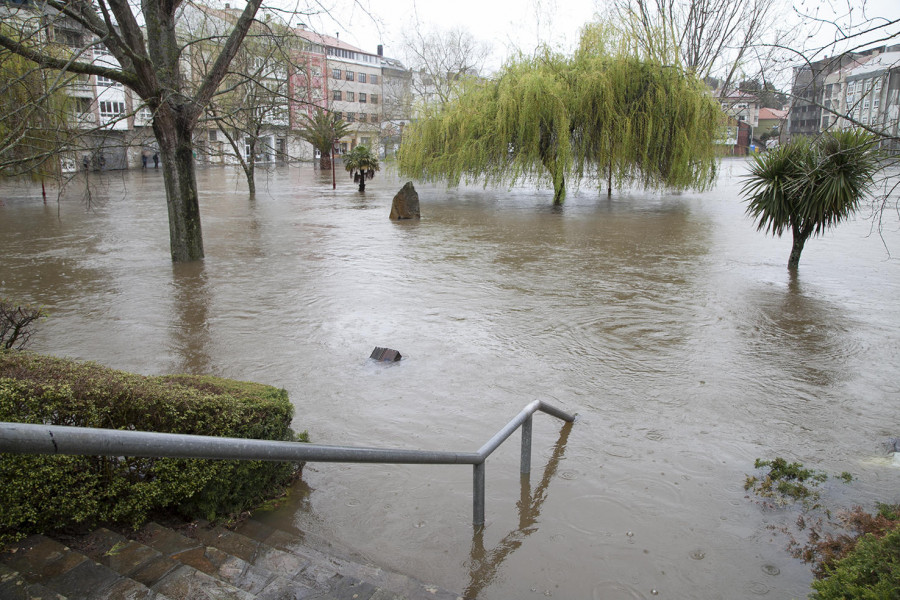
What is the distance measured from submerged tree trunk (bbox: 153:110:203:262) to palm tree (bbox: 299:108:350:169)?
88.4 feet

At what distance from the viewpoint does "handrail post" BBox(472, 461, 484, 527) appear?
3.51 meters

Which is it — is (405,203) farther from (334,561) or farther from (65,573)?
(65,573)

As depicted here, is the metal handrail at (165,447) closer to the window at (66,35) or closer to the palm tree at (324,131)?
the window at (66,35)

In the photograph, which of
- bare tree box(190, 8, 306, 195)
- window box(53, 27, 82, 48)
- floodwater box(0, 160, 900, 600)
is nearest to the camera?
floodwater box(0, 160, 900, 600)

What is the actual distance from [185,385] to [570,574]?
2.30 meters

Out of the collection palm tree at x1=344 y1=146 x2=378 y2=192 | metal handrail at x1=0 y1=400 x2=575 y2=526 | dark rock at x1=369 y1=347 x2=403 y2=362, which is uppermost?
palm tree at x1=344 y1=146 x2=378 y2=192

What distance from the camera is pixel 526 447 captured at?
4.21m

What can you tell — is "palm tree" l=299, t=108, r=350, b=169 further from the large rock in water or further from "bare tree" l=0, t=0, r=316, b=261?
"bare tree" l=0, t=0, r=316, b=261

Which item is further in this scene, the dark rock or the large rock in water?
the large rock in water

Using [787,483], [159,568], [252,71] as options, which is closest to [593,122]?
[252,71]

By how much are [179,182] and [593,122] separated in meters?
12.9

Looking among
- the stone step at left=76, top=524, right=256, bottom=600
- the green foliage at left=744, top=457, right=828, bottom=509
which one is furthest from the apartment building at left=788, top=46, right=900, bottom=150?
the stone step at left=76, top=524, right=256, bottom=600

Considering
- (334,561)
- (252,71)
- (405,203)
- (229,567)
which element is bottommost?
(334,561)

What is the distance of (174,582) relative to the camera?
94.7 inches
